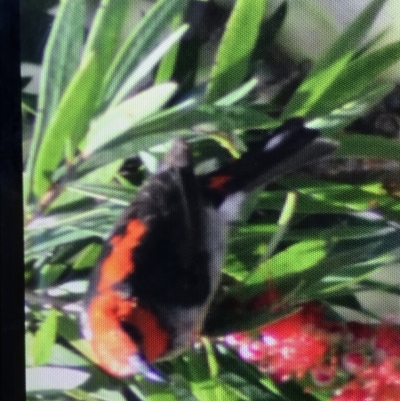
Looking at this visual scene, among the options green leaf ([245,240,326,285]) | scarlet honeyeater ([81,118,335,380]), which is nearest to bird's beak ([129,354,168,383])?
scarlet honeyeater ([81,118,335,380])

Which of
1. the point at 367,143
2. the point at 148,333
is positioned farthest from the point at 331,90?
the point at 148,333

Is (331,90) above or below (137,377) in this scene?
above

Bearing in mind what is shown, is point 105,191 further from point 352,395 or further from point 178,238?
point 352,395

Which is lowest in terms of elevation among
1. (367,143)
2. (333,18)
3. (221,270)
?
(221,270)

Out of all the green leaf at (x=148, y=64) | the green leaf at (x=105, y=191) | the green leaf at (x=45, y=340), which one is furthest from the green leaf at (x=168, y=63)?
the green leaf at (x=45, y=340)

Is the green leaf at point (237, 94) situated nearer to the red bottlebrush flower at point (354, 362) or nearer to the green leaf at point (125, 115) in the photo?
the green leaf at point (125, 115)

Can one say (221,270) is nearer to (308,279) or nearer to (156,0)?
(308,279)

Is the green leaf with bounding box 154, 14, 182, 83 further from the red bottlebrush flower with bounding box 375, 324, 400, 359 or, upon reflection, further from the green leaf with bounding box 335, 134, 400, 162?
the red bottlebrush flower with bounding box 375, 324, 400, 359

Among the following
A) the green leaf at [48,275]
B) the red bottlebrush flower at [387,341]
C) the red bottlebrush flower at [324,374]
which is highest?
the green leaf at [48,275]
